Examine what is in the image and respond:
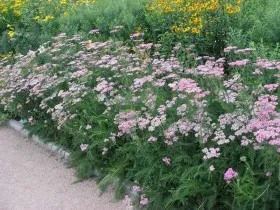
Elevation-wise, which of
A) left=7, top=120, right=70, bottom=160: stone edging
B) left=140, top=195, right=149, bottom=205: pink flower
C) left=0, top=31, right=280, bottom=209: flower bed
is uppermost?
left=0, top=31, right=280, bottom=209: flower bed

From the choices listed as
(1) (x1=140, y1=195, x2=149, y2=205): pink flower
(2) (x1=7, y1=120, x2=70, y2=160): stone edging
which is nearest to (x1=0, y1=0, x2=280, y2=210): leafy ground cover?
(1) (x1=140, y1=195, x2=149, y2=205): pink flower

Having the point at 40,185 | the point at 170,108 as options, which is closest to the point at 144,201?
the point at 170,108

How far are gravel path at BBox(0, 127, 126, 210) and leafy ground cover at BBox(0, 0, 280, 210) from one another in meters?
0.18

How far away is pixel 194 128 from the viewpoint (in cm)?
396

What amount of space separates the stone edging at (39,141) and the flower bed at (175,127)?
0.39 ft

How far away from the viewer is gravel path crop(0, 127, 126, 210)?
4855mm

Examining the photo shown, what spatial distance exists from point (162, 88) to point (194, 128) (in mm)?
1217

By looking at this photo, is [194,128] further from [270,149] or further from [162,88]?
[162,88]

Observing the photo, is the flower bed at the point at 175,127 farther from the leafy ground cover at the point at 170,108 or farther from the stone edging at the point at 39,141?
the stone edging at the point at 39,141

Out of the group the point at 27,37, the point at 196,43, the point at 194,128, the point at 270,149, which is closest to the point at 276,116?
the point at 270,149

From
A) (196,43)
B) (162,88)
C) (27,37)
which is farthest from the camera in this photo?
(27,37)

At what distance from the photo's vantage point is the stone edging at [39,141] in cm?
588

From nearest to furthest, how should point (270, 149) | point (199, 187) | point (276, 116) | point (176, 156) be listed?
point (270, 149) < point (276, 116) < point (199, 187) < point (176, 156)

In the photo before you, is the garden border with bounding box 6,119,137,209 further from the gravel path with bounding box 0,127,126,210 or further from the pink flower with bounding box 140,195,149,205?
the pink flower with bounding box 140,195,149,205
